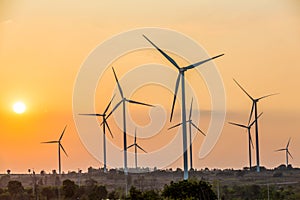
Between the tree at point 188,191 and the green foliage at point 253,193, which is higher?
the tree at point 188,191

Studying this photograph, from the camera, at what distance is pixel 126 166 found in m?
141

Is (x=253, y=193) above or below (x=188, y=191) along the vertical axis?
below

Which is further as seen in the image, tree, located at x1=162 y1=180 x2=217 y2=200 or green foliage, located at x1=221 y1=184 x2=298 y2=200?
green foliage, located at x1=221 y1=184 x2=298 y2=200

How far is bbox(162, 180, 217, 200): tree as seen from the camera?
63297 mm

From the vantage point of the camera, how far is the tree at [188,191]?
6330 centimetres

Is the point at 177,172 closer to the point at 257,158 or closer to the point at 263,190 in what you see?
the point at 257,158

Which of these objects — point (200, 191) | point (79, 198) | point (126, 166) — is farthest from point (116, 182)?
point (200, 191)

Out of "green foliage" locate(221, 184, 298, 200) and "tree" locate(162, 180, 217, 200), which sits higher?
"tree" locate(162, 180, 217, 200)

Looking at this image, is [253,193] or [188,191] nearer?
[188,191]

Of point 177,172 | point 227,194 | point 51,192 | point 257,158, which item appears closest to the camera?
point 227,194

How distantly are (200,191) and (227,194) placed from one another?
30.7 m

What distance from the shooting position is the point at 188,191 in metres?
64.3

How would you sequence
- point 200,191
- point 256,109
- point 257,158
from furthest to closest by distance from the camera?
point 257,158, point 256,109, point 200,191

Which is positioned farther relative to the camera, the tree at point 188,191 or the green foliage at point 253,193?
the green foliage at point 253,193
